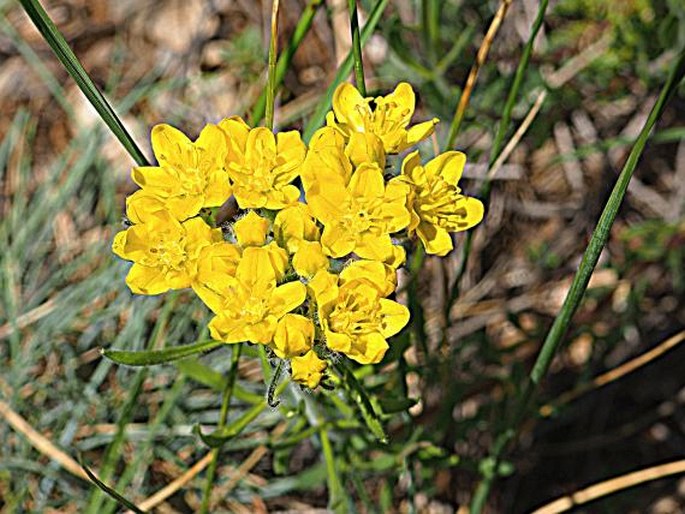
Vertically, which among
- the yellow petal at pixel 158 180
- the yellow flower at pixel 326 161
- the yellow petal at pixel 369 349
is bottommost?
the yellow petal at pixel 369 349

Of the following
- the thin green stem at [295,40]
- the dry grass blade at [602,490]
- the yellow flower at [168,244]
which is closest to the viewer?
the yellow flower at [168,244]

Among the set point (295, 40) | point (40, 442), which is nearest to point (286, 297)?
point (295, 40)

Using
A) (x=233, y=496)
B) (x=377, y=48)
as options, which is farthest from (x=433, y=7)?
(x=233, y=496)

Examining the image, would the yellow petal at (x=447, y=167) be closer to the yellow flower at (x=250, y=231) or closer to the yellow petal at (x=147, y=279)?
the yellow flower at (x=250, y=231)

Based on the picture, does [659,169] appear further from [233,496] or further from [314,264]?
[314,264]

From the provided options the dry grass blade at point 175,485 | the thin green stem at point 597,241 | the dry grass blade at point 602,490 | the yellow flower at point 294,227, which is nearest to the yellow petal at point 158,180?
the yellow flower at point 294,227

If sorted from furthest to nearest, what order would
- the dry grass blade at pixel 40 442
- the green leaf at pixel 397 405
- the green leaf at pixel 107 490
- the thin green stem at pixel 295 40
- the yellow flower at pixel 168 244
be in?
the dry grass blade at pixel 40 442, the thin green stem at pixel 295 40, the green leaf at pixel 397 405, the green leaf at pixel 107 490, the yellow flower at pixel 168 244
